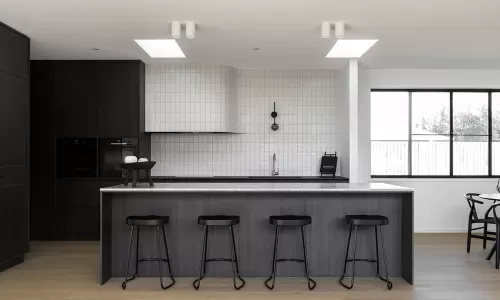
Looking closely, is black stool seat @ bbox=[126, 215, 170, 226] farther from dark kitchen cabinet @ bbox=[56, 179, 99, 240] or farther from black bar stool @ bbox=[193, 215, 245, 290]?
dark kitchen cabinet @ bbox=[56, 179, 99, 240]

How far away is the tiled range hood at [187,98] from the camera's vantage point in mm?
6906

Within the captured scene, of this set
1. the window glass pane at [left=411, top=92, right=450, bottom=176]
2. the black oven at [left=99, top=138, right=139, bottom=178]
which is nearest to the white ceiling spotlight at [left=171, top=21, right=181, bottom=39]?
the black oven at [left=99, top=138, right=139, bottom=178]

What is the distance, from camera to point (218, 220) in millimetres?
4195

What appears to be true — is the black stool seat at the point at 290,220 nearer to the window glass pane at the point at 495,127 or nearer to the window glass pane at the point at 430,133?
the window glass pane at the point at 430,133

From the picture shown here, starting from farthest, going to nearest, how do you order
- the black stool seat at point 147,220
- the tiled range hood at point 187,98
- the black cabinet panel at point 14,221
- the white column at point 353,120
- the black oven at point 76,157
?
the tiled range hood at point 187,98 < the black oven at point 76,157 < the white column at point 353,120 < the black cabinet panel at point 14,221 < the black stool seat at point 147,220

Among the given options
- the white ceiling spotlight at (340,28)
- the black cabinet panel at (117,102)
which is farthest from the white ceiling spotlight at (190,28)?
the black cabinet panel at (117,102)

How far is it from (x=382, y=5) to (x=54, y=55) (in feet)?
14.4

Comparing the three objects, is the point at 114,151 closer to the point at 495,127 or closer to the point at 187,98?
the point at 187,98

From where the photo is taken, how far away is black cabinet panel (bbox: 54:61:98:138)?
659cm

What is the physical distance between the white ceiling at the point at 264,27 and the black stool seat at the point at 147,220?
1916 mm

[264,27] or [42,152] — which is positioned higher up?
[264,27]

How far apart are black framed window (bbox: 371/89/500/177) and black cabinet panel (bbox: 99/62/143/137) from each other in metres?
3.73

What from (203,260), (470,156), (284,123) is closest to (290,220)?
(203,260)

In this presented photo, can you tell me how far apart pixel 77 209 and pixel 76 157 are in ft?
2.42
